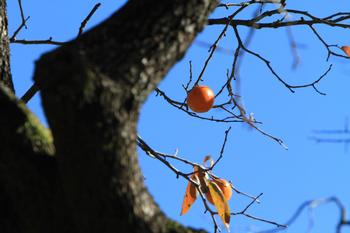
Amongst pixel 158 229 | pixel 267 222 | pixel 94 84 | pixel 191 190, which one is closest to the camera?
pixel 94 84

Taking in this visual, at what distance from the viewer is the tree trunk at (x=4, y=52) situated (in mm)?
2178

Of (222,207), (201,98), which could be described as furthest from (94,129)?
(201,98)

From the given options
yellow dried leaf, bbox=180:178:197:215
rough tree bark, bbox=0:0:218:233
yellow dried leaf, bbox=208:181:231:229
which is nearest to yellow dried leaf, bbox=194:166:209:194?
yellow dried leaf, bbox=180:178:197:215

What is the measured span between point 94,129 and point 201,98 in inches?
58.9

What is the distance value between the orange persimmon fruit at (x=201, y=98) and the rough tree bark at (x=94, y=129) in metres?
1.26

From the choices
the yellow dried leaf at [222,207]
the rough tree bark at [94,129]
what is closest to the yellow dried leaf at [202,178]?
the yellow dried leaf at [222,207]

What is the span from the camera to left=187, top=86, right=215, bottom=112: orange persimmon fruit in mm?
2715

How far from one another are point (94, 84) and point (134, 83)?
0.32 ft

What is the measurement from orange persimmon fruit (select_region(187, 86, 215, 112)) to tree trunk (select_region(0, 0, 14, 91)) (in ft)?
2.63

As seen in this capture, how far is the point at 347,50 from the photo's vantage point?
8.96ft

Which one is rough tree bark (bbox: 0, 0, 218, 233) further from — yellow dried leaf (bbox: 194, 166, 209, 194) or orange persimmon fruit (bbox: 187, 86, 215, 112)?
orange persimmon fruit (bbox: 187, 86, 215, 112)

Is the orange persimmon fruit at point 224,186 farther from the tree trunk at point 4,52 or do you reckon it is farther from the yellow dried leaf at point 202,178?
the tree trunk at point 4,52

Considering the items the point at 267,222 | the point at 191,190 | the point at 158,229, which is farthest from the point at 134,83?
the point at 267,222

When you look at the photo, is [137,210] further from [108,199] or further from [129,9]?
[129,9]
